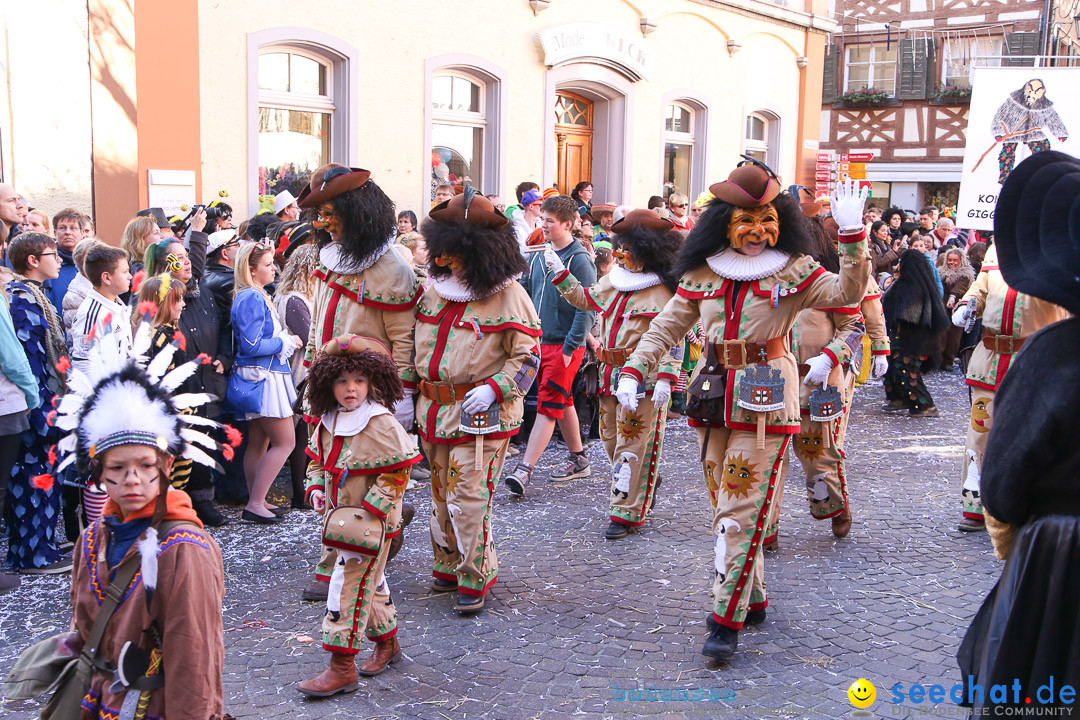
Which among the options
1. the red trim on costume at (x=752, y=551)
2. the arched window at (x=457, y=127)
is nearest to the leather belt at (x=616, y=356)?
the red trim on costume at (x=752, y=551)

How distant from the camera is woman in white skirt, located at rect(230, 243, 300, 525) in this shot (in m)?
6.17

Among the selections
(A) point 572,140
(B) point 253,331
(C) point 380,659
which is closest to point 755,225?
(C) point 380,659

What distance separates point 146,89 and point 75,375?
7479 millimetres

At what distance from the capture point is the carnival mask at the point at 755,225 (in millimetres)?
4531

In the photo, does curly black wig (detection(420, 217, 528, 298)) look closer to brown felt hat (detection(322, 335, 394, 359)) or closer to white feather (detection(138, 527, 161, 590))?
brown felt hat (detection(322, 335, 394, 359))

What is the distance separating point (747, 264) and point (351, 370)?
1843 millimetres

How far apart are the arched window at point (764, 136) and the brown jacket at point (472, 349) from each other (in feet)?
44.1

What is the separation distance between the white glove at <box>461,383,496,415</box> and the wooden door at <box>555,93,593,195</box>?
9.77 m

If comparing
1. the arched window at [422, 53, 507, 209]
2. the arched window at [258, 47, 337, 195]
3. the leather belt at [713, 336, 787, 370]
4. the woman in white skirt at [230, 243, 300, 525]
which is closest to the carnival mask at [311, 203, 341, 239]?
the woman in white skirt at [230, 243, 300, 525]

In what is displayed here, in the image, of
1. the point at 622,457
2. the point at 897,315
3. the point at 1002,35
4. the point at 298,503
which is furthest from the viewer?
the point at 1002,35

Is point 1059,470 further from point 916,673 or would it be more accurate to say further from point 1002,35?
point 1002,35

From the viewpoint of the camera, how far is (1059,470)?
8.29 ft

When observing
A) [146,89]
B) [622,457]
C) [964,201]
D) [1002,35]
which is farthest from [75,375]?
[1002,35]

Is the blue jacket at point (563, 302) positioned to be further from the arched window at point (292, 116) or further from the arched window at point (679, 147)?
the arched window at point (679, 147)
